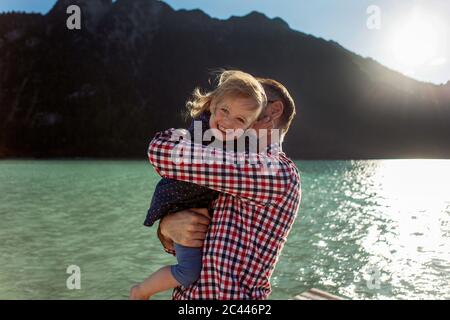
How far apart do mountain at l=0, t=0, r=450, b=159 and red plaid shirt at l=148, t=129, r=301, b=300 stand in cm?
11800

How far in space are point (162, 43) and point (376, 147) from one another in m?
89.7

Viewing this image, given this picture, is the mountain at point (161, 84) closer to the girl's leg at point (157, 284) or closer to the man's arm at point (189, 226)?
the girl's leg at point (157, 284)

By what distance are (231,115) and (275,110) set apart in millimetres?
294

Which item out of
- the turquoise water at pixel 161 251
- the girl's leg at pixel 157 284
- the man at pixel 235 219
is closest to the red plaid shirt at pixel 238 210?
the man at pixel 235 219

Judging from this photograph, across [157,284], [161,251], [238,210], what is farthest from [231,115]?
[161,251]

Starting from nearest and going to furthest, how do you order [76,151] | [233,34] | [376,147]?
[76,151] < [376,147] < [233,34]

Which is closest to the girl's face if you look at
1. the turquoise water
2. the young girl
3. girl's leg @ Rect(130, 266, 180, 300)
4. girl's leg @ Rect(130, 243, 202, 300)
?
the young girl

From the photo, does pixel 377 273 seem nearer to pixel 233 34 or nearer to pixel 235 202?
pixel 235 202

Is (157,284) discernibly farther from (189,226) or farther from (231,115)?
(231,115)

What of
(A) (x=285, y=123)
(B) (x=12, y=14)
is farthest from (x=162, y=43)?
(A) (x=285, y=123)

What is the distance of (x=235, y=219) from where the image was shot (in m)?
1.96

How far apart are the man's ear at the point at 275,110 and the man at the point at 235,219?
0.51 feet

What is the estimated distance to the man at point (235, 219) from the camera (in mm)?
1854
